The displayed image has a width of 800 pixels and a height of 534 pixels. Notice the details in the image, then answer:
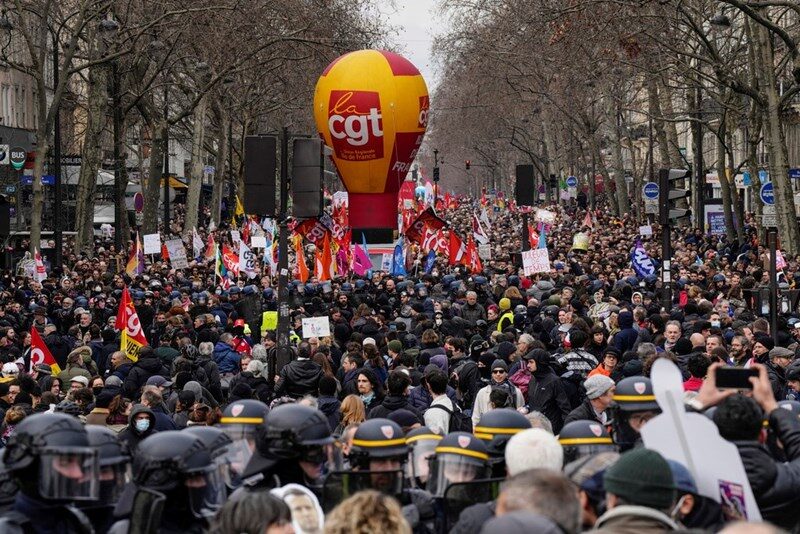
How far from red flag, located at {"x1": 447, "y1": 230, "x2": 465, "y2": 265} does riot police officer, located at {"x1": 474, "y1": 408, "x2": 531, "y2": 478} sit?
25.6 m

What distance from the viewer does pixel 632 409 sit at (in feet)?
25.1

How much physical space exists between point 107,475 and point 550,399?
22.2ft

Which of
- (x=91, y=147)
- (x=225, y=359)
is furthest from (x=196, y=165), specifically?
(x=225, y=359)

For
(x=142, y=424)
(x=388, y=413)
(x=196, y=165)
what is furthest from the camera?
(x=196, y=165)

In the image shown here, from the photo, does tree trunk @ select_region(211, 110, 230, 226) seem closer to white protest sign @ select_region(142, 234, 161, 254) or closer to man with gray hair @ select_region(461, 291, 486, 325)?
white protest sign @ select_region(142, 234, 161, 254)

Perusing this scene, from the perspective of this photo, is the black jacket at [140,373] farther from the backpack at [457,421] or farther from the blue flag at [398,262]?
the blue flag at [398,262]

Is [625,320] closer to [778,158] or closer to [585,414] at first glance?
[585,414]

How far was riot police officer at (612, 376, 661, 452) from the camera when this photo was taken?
7.62 metres

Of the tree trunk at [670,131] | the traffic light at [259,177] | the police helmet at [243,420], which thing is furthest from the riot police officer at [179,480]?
the tree trunk at [670,131]

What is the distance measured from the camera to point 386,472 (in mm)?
6777

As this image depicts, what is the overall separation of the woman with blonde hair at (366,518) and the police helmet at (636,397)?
2934 mm

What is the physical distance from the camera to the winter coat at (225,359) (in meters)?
16.4

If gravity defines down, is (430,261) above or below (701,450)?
above

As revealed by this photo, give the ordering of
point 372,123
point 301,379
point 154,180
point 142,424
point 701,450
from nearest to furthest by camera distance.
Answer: point 701,450 < point 142,424 < point 301,379 < point 372,123 < point 154,180
